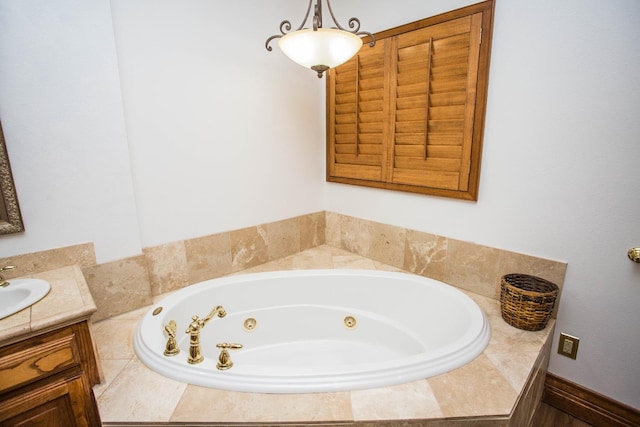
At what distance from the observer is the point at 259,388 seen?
3.53ft

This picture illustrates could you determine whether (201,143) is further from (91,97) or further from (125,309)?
(125,309)

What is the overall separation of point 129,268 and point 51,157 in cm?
62

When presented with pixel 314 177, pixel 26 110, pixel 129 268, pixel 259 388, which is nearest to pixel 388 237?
pixel 314 177

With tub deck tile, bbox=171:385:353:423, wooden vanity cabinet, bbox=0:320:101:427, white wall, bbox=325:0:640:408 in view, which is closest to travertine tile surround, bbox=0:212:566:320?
white wall, bbox=325:0:640:408

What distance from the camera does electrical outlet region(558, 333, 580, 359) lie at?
1.48 meters

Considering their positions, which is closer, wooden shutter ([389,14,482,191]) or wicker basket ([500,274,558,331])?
wicker basket ([500,274,558,331])

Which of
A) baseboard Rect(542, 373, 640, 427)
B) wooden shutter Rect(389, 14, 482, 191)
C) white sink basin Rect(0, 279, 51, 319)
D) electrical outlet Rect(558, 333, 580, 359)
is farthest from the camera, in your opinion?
wooden shutter Rect(389, 14, 482, 191)

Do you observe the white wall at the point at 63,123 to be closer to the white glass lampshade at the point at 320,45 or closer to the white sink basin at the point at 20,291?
the white sink basin at the point at 20,291

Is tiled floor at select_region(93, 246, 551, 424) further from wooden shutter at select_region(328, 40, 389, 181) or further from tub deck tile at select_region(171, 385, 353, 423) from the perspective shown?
wooden shutter at select_region(328, 40, 389, 181)

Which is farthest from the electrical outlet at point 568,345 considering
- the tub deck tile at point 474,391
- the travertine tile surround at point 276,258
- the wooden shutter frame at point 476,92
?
the wooden shutter frame at point 476,92

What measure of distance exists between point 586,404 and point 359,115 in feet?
6.67

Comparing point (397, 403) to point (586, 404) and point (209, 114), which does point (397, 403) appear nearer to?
point (586, 404)

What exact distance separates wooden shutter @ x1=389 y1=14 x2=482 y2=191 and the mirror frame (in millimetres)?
1921

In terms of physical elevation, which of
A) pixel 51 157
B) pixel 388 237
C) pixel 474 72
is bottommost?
pixel 388 237
